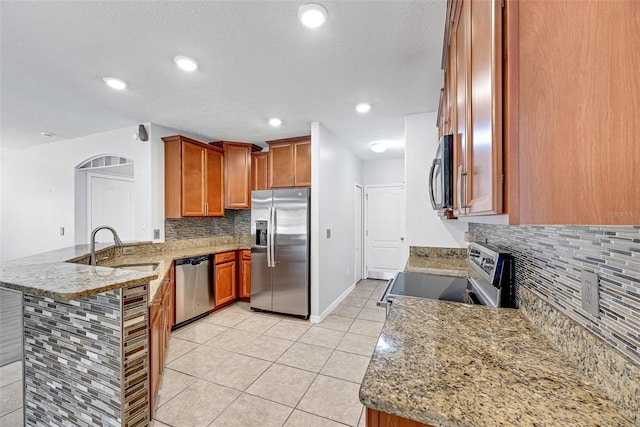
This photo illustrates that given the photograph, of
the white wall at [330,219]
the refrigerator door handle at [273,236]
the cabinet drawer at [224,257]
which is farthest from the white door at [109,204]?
the white wall at [330,219]

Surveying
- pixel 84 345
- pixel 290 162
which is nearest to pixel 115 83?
pixel 290 162

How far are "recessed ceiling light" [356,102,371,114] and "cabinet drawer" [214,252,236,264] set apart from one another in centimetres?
259

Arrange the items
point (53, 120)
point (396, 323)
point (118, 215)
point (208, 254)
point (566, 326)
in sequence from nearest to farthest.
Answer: point (566, 326) → point (396, 323) → point (53, 120) → point (208, 254) → point (118, 215)

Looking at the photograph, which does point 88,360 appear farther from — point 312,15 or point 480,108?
point 312,15

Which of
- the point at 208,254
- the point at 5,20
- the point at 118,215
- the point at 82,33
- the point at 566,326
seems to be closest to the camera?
the point at 566,326

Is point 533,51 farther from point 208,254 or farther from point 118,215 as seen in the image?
point 118,215

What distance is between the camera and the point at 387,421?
0.67 m

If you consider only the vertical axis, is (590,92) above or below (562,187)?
above

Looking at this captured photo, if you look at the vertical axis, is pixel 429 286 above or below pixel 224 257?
above

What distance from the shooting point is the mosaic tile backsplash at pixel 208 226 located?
3.58 metres

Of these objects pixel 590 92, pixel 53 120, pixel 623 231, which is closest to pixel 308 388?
pixel 623 231

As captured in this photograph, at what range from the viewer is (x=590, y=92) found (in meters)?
0.42

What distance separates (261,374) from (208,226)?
8.63ft

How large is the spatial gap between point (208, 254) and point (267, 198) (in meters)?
1.05
